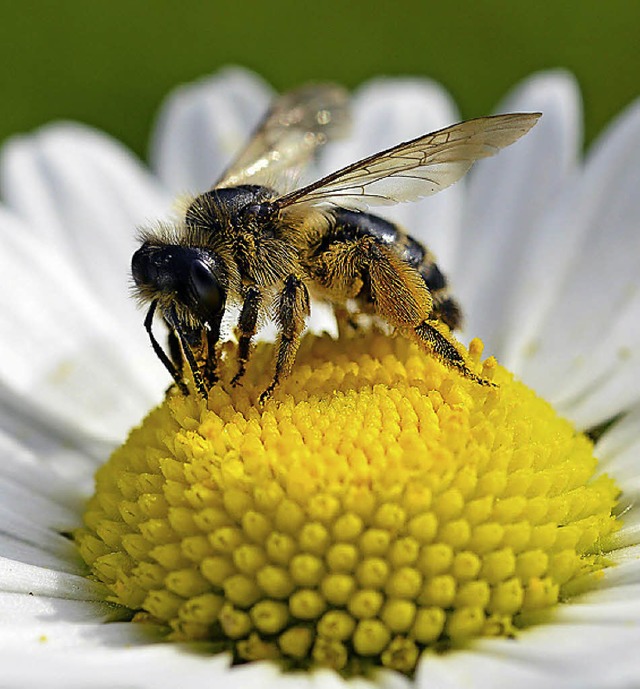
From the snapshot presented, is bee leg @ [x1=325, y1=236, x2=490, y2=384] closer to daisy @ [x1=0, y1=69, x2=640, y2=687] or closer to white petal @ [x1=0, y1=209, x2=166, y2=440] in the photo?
daisy @ [x1=0, y1=69, x2=640, y2=687]

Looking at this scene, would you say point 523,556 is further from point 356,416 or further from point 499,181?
point 499,181

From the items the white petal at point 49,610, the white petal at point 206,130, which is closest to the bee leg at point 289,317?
the white petal at point 49,610

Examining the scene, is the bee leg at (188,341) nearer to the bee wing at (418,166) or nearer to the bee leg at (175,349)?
the bee leg at (175,349)

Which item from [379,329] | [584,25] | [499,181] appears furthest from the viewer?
[584,25]

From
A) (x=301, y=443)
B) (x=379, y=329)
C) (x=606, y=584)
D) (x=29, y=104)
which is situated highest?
(x=29, y=104)

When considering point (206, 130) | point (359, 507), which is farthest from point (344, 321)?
point (206, 130)

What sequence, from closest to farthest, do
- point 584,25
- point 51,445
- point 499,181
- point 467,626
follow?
point 467,626, point 51,445, point 499,181, point 584,25

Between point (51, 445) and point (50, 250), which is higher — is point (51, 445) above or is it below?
below

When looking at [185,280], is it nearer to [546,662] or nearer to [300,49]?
[546,662]

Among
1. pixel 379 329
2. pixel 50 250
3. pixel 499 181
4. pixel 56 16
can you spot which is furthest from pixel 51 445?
pixel 56 16

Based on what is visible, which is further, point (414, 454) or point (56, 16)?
point (56, 16)
